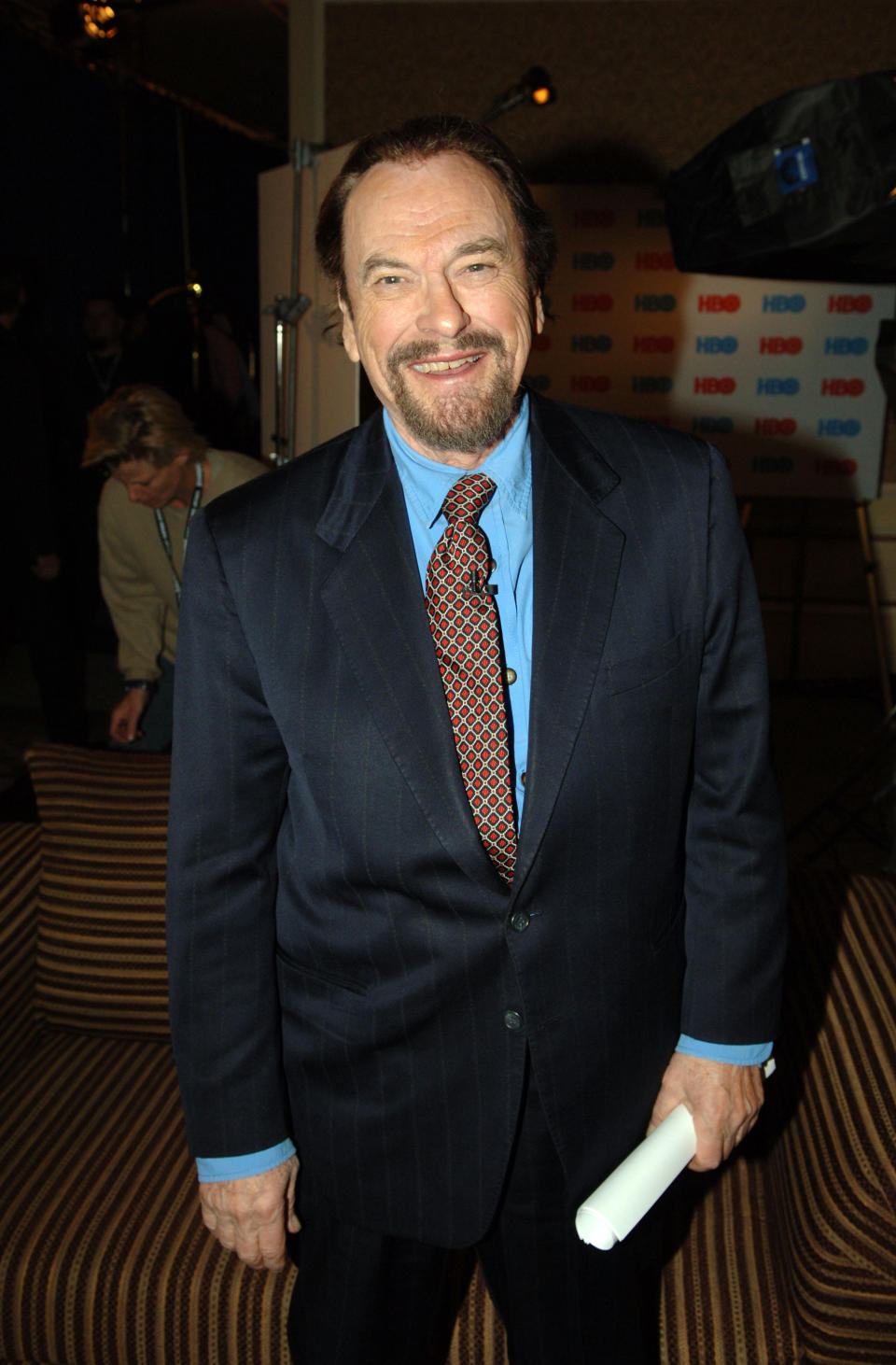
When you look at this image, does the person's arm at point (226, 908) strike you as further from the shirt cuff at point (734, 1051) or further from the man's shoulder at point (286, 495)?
the shirt cuff at point (734, 1051)

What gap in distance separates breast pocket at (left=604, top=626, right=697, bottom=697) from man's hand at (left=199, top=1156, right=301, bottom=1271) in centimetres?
64

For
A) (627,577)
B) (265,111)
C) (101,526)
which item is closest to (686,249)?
(101,526)

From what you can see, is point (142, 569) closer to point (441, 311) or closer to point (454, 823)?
point (441, 311)

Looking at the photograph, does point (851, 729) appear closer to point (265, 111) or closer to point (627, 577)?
point (627, 577)

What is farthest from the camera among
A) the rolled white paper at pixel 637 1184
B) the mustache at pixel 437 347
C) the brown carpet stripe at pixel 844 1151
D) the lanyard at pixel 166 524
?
the lanyard at pixel 166 524

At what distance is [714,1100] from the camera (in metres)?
1.06

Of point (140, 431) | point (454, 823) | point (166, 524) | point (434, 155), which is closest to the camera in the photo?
point (454, 823)

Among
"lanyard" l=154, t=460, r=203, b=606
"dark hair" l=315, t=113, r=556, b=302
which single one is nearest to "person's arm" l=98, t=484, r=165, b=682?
"lanyard" l=154, t=460, r=203, b=606

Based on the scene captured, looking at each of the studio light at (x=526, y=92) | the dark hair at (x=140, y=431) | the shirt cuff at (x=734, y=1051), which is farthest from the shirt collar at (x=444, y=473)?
the studio light at (x=526, y=92)

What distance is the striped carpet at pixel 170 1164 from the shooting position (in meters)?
1.25

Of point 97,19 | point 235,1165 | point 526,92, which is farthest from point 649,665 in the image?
point 97,19

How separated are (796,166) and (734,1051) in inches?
93.8

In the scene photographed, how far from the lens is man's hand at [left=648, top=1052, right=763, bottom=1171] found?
3.44ft

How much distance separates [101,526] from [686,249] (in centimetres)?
189
